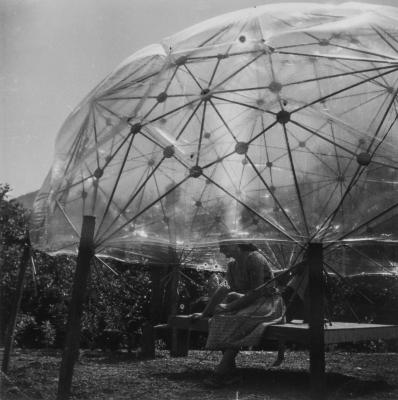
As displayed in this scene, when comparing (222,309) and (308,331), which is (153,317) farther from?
(308,331)

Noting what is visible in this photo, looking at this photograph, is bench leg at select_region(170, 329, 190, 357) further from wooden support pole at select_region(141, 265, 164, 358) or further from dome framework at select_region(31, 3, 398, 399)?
dome framework at select_region(31, 3, 398, 399)

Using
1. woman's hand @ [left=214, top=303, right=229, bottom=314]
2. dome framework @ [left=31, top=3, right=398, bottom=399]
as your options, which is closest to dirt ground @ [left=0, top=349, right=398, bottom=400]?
woman's hand @ [left=214, top=303, right=229, bottom=314]

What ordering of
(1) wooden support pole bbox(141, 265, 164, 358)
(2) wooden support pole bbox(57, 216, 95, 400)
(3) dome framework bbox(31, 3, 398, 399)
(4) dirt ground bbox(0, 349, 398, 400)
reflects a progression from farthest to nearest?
(1) wooden support pole bbox(141, 265, 164, 358), (4) dirt ground bbox(0, 349, 398, 400), (3) dome framework bbox(31, 3, 398, 399), (2) wooden support pole bbox(57, 216, 95, 400)

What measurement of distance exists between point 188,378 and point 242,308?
1.30 m

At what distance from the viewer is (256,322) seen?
7816 mm

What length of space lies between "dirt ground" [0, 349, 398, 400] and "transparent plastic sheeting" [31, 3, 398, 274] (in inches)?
67.9

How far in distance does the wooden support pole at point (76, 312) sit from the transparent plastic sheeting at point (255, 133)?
25.7 inches

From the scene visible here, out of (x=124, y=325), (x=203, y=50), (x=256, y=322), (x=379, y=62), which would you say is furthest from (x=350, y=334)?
(x=124, y=325)

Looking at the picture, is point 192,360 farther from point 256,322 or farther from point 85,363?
point 256,322

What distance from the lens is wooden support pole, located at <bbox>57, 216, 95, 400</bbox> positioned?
21.3 ft

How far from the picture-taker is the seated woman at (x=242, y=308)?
25.1ft

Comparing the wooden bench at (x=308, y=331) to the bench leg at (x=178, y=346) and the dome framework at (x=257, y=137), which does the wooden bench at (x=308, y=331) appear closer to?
the bench leg at (x=178, y=346)

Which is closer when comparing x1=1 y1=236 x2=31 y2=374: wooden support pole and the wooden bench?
the wooden bench

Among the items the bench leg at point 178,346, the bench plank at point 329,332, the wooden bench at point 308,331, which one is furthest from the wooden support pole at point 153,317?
the bench plank at point 329,332
